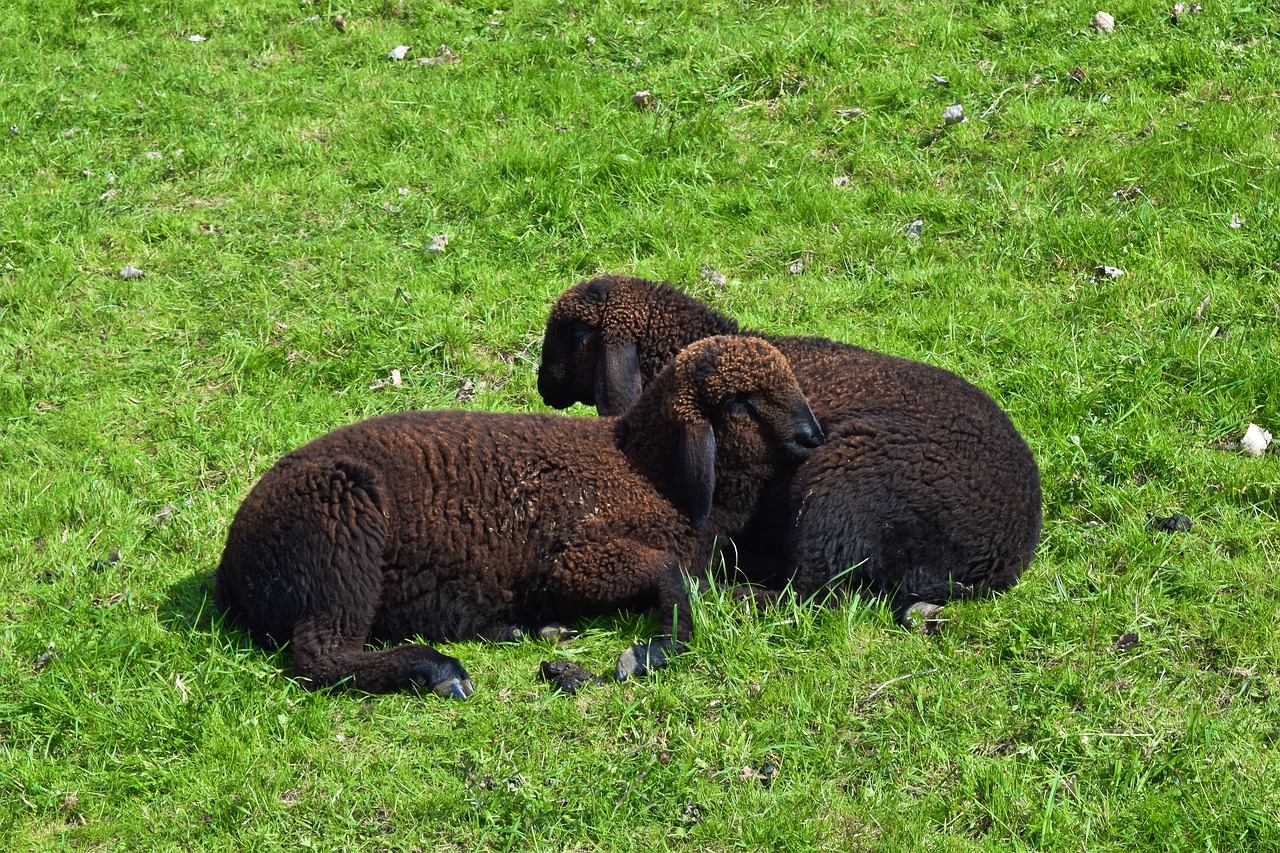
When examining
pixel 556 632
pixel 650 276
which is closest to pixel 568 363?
pixel 650 276

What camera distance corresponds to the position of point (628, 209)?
9.30 m

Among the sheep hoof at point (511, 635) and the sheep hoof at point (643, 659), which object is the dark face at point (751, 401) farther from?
the sheep hoof at point (511, 635)

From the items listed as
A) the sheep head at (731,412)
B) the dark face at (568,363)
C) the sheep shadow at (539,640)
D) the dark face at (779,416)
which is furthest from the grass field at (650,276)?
the dark face at (779,416)

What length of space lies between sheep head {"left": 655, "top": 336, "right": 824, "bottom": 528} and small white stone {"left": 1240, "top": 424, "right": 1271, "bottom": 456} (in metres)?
2.29

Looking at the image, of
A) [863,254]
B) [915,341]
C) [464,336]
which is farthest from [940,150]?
[464,336]

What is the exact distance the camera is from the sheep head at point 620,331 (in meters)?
6.98

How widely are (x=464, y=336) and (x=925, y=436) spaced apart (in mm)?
3608

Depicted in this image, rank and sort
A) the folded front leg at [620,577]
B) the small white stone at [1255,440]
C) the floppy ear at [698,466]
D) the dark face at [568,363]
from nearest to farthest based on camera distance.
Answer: the folded front leg at [620,577], the floppy ear at [698,466], the small white stone at [1255,440], the dark face at [568,363]

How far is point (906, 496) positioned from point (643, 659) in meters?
1.34

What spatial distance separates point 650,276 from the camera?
8.70 meters

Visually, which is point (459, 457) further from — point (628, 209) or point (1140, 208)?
point (1140, 208)

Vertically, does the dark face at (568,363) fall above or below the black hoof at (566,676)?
above

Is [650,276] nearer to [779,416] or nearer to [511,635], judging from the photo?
[779,416]

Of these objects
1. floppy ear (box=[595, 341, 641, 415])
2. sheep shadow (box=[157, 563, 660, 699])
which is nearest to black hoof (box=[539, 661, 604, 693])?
sheep shadow (box=[157, 563, 660, 699])
